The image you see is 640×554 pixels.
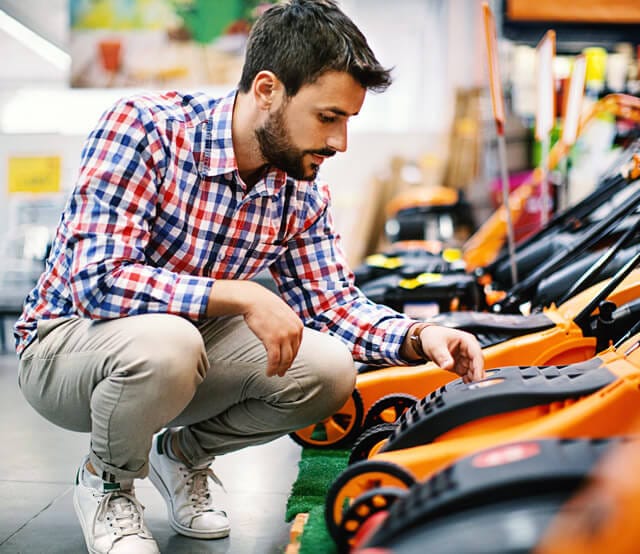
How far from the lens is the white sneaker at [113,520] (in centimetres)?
132

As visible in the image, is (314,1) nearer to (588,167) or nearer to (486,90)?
(588,167)

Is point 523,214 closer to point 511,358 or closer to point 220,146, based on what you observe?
point 511,358

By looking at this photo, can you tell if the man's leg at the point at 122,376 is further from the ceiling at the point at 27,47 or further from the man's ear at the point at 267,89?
the ceiling at the point at 27,47

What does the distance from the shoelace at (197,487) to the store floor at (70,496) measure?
6 cm

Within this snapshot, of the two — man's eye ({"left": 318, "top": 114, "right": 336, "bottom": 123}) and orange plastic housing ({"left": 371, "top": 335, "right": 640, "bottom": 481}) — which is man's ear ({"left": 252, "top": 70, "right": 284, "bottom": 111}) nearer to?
man's eye ({"left": 318, "top": 114, "right": 336, "bottom": 123})

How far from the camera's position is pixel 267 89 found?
4.56 feet

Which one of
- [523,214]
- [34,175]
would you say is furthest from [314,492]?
[34,175]

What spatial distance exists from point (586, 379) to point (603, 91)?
13.4 feet

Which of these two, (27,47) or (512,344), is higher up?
(27,47)

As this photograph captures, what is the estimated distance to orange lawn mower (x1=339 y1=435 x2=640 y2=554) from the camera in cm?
73

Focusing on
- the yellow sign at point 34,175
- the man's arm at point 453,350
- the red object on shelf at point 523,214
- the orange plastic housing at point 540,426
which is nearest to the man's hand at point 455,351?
the man's arm at point 453,350

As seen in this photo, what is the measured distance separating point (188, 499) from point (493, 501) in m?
0.85

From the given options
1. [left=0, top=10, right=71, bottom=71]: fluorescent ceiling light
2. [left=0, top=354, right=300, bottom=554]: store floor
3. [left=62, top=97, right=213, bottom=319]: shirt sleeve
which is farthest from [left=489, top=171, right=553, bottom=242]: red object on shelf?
[left=62, top=97, right=213, bottom=319]: shirt sleeve

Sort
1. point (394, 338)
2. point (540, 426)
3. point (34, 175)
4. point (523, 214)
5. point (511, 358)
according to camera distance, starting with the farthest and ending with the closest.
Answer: point (523, 214)
point (34, 175)
point (511, 358)
point (394, 338)
point (540, 426)
